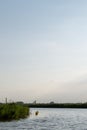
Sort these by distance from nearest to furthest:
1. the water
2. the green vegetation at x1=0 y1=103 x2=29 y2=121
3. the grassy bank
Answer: the water → the green vegetation at x1=0 y1=103 x2=29 y2=121 → the grassy bank

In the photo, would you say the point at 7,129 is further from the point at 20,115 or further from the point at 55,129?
the point at 20,115

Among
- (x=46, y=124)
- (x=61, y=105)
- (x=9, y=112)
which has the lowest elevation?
(x=46, y=124)

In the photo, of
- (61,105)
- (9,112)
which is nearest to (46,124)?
(9,112)

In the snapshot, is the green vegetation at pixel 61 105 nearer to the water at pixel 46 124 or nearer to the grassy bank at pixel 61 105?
the grassy bank at pixel 61 105

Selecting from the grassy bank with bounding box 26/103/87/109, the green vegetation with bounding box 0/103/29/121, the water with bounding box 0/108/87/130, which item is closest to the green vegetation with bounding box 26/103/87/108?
the grassy bank with bounding box 26/103/87/109

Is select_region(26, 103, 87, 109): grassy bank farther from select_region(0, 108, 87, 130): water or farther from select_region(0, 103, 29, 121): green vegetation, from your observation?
select_region(0, 103, 29, 121): green vegetation

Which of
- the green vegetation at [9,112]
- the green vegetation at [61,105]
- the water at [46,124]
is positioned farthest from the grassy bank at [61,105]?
the green vegetation at [9,112]

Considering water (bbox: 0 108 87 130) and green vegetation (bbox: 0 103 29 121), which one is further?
green vegetation (bbox: 0 103 29 121)

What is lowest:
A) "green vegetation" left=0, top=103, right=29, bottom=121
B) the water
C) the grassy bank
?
the water

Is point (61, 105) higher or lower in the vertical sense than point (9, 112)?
higher

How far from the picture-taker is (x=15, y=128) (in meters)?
42.7

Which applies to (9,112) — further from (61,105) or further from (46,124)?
(61,105)

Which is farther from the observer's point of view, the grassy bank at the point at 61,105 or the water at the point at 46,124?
the grassy bank at the point at 61,105

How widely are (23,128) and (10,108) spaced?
9994 mm
